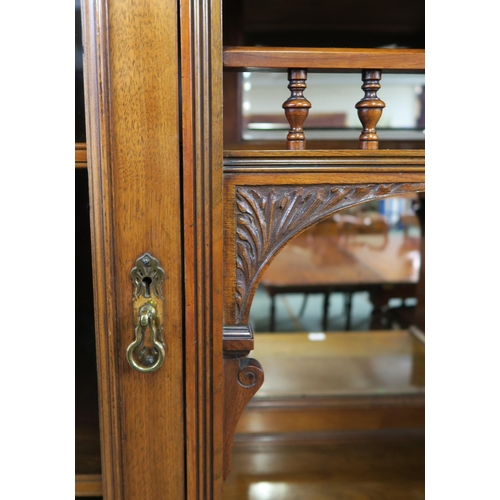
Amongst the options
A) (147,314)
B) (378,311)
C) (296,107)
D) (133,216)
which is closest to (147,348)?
(147,314)

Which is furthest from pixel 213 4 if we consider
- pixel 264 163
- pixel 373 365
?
pixel 373 365

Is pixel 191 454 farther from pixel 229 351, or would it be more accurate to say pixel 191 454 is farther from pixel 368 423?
pixel 368 423

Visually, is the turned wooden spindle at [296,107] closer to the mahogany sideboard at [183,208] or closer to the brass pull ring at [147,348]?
the mahogany sideboard at [183,208]

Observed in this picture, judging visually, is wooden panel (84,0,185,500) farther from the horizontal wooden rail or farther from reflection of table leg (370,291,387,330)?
reflection of table leg (370,291,387,330)

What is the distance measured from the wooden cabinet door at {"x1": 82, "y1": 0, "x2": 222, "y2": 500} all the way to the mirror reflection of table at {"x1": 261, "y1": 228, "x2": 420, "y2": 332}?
6.05 ft

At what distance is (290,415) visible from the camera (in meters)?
1.13

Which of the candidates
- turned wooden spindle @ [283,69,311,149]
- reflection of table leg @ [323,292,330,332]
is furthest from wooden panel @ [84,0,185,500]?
reflection of table leg @ [323,292,330,332]

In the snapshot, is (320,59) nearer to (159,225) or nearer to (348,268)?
(159,225)

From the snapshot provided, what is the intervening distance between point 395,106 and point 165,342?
183 centimetres

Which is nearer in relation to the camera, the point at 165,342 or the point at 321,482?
the point at 165,342

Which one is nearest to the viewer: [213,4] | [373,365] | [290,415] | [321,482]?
[213,4]

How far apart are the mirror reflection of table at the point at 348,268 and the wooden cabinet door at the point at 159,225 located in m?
1.84

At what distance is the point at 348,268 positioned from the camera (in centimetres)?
287

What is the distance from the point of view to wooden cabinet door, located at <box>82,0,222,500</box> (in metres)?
0.56
